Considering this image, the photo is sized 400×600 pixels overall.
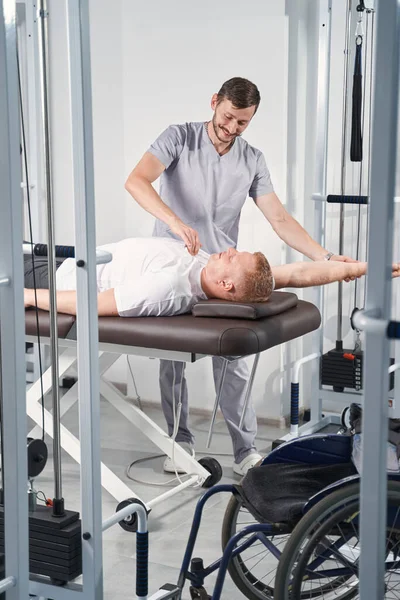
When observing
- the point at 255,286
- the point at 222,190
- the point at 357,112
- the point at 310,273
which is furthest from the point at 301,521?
the point at 357,112

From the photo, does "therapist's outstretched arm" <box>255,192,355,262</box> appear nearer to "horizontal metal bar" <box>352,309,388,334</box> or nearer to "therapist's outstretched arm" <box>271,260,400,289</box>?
"therapist's outstretched arm" <box>271,260,400,289</box>

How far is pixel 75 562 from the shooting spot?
2.08 m

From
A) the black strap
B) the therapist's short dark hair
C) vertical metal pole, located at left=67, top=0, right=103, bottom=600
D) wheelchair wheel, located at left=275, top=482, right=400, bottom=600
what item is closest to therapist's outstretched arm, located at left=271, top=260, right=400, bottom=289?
the black strap

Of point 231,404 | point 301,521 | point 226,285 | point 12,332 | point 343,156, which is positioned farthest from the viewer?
point 343,156

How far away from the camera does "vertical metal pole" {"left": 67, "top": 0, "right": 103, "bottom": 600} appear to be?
77.7 inches

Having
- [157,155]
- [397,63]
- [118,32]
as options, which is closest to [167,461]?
[157,155]

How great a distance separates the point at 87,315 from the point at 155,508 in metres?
1.50

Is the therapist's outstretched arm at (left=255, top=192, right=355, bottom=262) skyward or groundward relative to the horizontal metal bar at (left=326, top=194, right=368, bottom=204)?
groundward

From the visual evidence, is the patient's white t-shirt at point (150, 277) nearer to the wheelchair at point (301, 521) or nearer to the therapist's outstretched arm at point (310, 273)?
the therapist's outstretched arm at point (310, 273)

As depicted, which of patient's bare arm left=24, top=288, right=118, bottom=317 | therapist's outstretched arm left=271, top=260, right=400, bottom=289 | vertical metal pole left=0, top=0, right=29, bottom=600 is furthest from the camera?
therapist's outstretched arm left=271, top=260, right=400, bottom=289

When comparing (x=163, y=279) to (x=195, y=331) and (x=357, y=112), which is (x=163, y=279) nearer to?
(x=195, y=331)

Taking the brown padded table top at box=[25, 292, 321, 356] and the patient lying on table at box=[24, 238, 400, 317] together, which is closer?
the brown padded table top at box=[25, 292, 321, 356]

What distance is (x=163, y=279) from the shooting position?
3020 millimetres

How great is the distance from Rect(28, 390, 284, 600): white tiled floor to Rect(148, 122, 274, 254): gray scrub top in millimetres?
939
